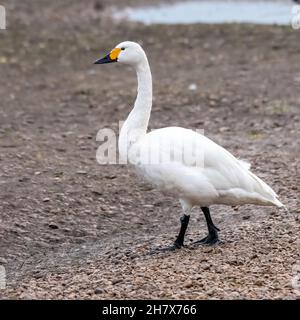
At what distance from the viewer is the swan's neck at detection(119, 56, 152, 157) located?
7.05 meters

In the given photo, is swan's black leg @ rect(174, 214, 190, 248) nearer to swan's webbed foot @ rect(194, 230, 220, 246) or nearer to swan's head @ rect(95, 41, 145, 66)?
swan's webbed foot @ rect(194, 230, 220, 246)

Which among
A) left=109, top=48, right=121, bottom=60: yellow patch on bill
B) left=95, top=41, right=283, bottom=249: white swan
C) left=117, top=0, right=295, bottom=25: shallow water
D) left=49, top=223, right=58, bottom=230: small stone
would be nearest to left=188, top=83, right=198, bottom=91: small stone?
left=117, top=0, right=295, bottom=25: shallow water

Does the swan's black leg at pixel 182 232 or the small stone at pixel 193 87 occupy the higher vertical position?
the small stone at pixel 193 87

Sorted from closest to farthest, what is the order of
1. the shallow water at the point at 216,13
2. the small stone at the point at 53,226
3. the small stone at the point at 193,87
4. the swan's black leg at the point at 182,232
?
1. the swan's black leg at the point at 182,232
2. the small stone at the point at 53,226
3. the small stone at the point at 193,87
4. the shallow water at the point at 216,13

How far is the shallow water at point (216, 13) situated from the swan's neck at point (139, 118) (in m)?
11.7

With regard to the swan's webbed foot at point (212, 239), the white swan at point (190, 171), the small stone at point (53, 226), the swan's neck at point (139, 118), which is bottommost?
the small stone at point (53, 226)

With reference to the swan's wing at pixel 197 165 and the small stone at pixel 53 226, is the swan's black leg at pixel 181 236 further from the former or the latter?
the small stone at pixel 53 226

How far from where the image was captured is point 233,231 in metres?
7.39

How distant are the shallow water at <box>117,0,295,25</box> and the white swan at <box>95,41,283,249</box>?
1212 centimetres

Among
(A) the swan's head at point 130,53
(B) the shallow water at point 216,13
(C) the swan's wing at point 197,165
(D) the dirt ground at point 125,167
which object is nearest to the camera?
(D) the dirt ground at point 125,167

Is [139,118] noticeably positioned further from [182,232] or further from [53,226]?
[53,226]

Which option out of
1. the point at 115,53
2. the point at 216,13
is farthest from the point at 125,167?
the point at 216,13

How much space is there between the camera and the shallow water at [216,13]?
1956cm

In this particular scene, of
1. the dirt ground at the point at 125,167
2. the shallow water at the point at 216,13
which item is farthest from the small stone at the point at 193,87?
the shallow water at the point at 216,13
